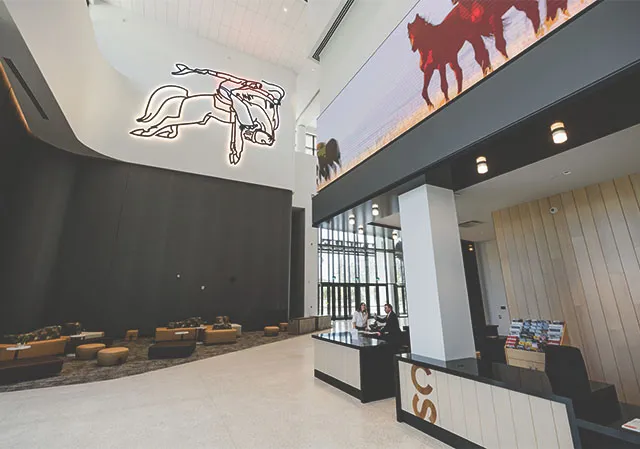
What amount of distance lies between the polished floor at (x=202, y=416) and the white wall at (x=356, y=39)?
5.50 metres

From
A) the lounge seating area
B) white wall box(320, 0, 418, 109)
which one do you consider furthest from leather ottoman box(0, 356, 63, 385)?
white wall box(320, 0, 418, 109)

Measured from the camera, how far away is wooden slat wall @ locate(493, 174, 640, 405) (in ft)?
12.3

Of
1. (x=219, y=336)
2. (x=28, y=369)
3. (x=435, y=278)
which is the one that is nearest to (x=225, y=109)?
(x=219, y=336)

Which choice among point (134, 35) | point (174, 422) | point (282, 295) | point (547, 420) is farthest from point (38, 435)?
point (134, 35)

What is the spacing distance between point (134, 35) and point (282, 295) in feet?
42.6

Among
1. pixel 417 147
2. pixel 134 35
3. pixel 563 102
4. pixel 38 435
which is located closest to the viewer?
pixel 563 102

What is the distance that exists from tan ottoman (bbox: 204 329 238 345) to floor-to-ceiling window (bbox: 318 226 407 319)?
7445 mm

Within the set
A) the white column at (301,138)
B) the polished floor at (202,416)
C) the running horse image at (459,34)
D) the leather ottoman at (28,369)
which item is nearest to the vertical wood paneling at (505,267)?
the polished floor at (202,416)

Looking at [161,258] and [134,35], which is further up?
[134,35]

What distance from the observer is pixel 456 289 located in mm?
3449

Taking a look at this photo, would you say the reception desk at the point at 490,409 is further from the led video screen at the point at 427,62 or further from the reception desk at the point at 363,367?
the led video screen at the point at 427,62

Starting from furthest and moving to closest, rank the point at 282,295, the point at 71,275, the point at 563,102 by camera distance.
A: the point at 282,295, the point at 71,275, the point at 563,102

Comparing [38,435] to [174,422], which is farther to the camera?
[174,422]

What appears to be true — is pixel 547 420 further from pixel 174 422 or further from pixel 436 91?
pixel 174 422
